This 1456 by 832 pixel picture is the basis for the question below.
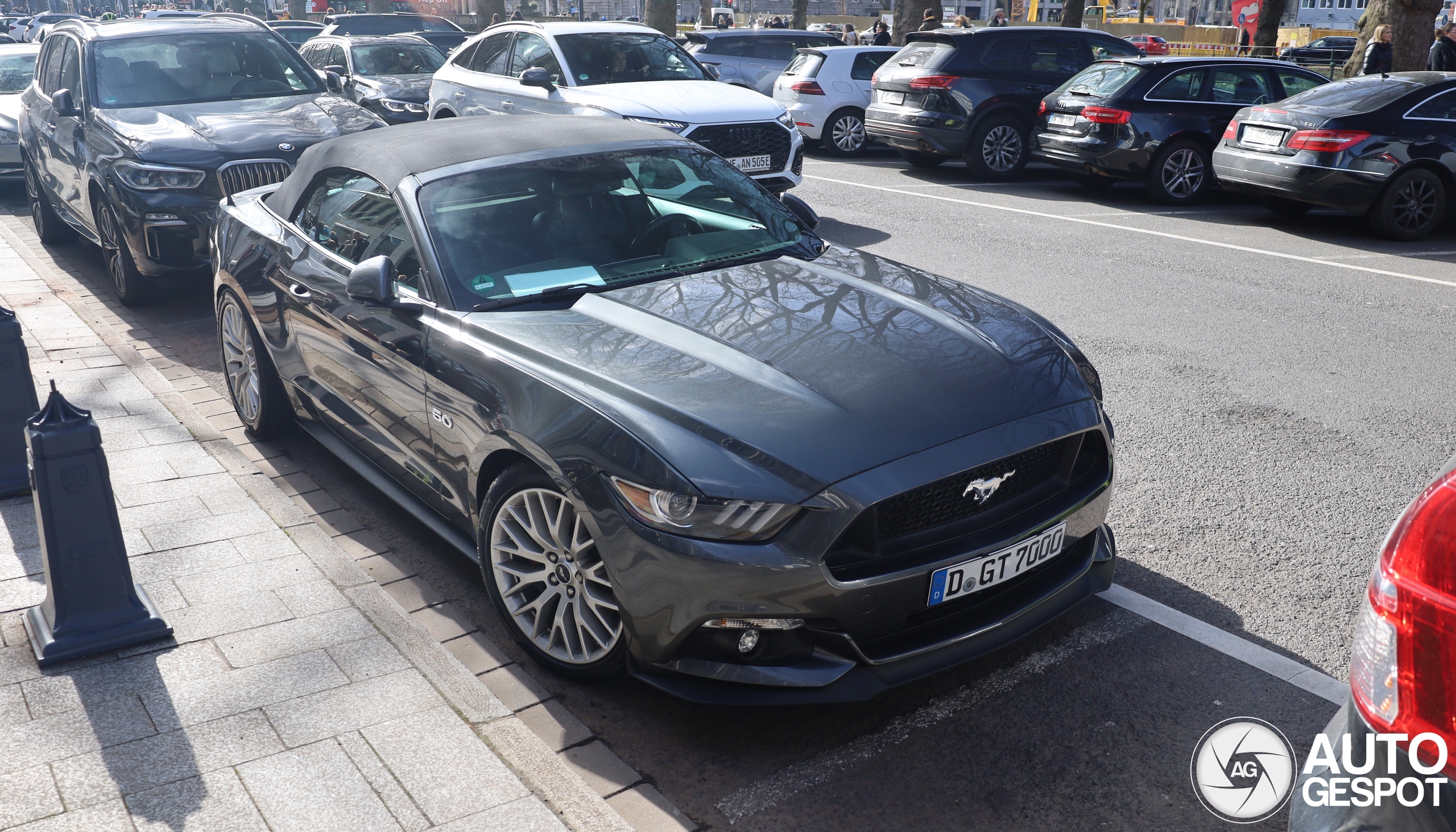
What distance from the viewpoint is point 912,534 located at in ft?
10.2

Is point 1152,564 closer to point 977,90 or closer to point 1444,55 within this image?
point 977,90

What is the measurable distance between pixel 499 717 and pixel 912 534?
128 centimetres

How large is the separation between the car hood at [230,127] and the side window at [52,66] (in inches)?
66.2

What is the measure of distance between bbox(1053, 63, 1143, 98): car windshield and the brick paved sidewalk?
10769 mm

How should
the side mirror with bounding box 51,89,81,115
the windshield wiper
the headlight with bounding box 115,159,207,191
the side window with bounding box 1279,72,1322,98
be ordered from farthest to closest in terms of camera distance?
the side window with bounding box 1279,72,1322,98
the side mirror with bounding box 51,89,81,115
the headlight with bounding box 115,159,207,191
the windshield wiper

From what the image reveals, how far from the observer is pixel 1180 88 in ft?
41.1

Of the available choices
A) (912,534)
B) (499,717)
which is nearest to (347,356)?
(499,717)

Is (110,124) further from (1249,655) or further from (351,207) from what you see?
(1249,655)

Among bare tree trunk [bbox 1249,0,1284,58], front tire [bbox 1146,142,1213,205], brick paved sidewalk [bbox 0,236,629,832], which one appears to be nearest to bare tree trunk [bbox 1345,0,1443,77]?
front tire [bbox 1146,142,1213,205]

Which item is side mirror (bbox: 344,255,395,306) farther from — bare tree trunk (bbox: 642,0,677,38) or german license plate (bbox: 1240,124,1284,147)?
bare tree trunk (bbox: 642,0,677,38)

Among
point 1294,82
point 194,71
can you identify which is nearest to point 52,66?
point 194,71

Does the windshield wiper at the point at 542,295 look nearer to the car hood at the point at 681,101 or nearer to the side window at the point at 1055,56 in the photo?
the car hood at the point at 681,101

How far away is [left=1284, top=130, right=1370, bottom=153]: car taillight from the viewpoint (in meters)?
10.3

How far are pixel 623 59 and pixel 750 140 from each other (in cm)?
217
